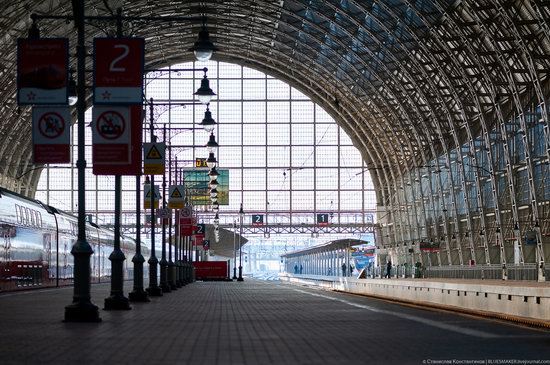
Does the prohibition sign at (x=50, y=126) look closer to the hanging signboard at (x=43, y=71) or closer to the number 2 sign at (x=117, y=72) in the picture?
the hanging signboard at (x=43, y=71)

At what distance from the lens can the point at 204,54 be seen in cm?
2388

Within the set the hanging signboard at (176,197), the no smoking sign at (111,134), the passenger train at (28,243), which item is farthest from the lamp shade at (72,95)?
the hanging signboard at (176,197)

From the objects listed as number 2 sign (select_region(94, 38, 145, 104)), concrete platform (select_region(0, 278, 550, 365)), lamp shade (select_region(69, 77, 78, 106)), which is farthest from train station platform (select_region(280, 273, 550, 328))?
lamp shade (select_region(69, 77, 78, 106))

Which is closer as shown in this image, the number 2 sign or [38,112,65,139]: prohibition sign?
the number 2 sign

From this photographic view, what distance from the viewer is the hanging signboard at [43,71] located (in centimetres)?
1944

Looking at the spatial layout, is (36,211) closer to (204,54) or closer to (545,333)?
(204,54)

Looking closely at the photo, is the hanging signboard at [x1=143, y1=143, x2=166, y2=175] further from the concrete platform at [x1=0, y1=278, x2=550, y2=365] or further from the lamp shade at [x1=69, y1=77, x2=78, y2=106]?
the concrete platform at [x1=0, y1=278, x2=550, y2=365]

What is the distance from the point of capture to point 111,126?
65.9ft

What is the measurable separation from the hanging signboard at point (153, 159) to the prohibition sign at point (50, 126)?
1060 centimetres

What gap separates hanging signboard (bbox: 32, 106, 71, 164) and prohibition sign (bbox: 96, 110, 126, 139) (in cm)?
109

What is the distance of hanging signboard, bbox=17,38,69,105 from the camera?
63.8ft

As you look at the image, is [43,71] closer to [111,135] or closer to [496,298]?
[111,135]

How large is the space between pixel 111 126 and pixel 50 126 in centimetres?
175

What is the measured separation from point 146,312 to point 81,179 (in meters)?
5.08
